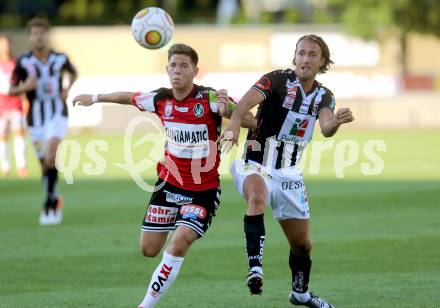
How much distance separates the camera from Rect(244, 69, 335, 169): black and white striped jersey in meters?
9.17

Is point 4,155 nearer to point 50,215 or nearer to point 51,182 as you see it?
point 51,182

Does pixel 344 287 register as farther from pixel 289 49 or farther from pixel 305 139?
pixel 289 49

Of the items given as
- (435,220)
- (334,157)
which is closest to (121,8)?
(334,157)

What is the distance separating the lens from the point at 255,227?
879 cm

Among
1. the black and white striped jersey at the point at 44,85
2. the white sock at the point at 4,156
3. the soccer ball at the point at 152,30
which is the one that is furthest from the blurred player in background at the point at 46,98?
the white sock at the point at 4,156

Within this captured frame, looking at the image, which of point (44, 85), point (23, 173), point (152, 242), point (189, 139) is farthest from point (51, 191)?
point (23, 173)

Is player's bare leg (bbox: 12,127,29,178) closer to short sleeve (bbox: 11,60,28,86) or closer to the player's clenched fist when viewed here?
short sleeve (bbox: 11,60,28,86)

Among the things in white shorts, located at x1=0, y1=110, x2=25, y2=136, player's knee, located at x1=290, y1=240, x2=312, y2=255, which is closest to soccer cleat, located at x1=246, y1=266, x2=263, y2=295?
player's knee, located at x1=290, y1=240, x2=312, y2=255

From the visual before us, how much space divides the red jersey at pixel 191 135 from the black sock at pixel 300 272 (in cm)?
102

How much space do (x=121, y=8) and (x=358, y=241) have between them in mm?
42621

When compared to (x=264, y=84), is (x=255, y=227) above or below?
below

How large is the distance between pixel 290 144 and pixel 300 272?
Answer: 1107 mm

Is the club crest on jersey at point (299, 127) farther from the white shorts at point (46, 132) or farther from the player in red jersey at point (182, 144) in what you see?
the white shorts at point (46, 132)

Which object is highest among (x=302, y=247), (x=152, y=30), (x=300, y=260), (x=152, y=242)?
(x=152, y=30)
